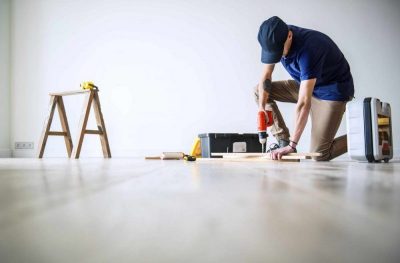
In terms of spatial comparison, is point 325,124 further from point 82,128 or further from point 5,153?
point 5,153

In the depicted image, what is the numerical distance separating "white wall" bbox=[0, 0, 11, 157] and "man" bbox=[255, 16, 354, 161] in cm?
451

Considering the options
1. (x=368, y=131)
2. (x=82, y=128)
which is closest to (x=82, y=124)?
(x=82, y=128)

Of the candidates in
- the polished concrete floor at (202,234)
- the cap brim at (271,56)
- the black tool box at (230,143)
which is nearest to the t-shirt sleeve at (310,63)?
the cap brim at (271,56)

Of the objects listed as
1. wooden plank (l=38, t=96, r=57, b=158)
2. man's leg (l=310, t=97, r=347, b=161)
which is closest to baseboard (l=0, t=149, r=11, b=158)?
wooden plank (l=38, t=96, r=57, b=158)

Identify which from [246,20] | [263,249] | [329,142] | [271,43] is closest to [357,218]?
[263,249]

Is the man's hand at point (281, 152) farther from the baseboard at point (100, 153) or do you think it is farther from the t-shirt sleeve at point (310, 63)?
the baseboard at point (100, 153)

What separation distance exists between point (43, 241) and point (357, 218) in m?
0.18

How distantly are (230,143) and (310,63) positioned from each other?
4.74 feet

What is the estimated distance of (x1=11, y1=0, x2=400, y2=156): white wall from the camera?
4.60 metres

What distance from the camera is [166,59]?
192 inches

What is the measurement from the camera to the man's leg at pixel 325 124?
2469 mm

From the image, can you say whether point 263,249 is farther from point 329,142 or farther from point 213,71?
point 213,71

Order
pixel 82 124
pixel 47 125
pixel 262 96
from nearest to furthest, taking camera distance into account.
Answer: pixel 262 96
pixel 82 124
pixel 47 125

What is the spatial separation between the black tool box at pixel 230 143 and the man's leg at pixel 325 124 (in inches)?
31.2
